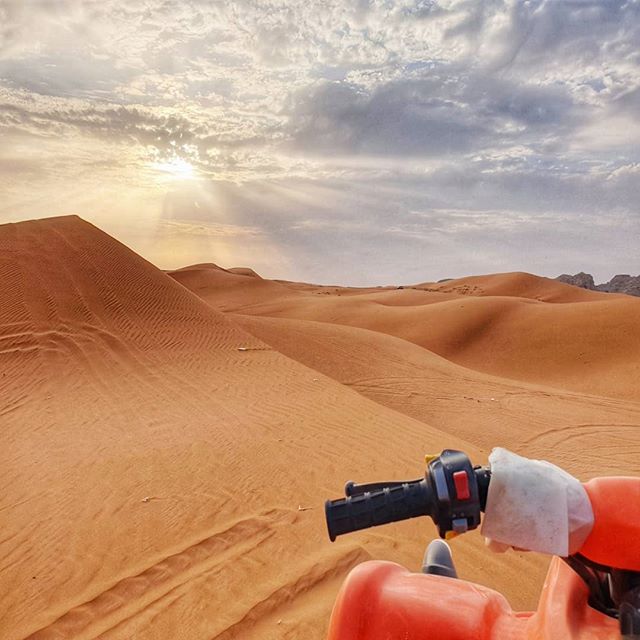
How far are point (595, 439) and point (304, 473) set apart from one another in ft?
23.0

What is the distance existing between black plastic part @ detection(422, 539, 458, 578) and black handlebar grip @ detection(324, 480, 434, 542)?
83cm

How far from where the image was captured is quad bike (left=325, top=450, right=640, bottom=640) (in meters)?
1.17

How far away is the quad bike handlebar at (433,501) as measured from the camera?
119 cm

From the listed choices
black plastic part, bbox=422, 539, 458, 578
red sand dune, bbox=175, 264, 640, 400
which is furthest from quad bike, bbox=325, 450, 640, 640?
red sand dune, bbox=175, 264, 640, 400

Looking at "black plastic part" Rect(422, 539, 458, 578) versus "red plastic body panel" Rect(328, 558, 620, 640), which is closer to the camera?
"red plastic body panel" Rect(328, 558, 620, 640)

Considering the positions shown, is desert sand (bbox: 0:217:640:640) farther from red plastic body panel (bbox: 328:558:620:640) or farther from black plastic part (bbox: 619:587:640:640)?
black plastic part (bbox: 619:587:640:640)

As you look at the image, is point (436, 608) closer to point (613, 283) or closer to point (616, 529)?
point (616, 529)

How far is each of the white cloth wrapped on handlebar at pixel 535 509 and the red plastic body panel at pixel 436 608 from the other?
0.60 ft

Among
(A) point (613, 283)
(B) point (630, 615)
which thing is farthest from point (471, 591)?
(A) point (613, 283)

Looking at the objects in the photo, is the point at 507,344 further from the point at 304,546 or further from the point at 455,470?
the point at 455,470

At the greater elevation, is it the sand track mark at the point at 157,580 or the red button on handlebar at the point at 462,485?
the red button on handlebar at the point at 462,485

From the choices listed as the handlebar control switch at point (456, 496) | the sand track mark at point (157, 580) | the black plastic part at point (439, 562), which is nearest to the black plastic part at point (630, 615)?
the handlebar control switch at point (456, 496)

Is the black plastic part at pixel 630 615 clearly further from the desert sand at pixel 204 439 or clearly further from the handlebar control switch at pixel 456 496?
the desert sand at pixel 204 439

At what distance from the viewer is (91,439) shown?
270 inches
